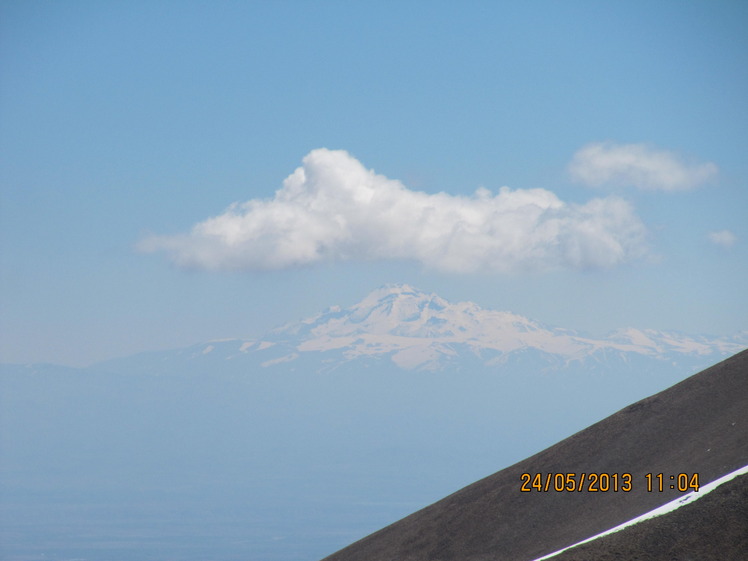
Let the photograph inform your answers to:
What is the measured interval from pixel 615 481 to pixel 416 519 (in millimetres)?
12388

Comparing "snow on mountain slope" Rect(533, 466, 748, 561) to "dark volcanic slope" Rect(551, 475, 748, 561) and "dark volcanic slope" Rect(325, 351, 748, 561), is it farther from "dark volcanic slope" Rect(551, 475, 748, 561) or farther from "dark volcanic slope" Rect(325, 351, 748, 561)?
"dark volcanic slope" Rect(551, 475, 748, 561)

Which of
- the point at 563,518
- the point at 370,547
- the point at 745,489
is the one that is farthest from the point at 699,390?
the point at 370,547

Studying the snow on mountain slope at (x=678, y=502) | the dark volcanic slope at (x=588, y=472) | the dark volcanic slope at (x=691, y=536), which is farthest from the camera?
the dark volcanic slope at (x=588, y=472)

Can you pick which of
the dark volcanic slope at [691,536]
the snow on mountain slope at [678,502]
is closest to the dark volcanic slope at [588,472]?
the snow on mountain slope at [678,502]

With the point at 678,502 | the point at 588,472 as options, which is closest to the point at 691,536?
the point at 678,502

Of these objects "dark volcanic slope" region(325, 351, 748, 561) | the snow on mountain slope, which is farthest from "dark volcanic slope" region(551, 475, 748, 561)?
"dark volcanic slope" region(325, 351, 748, 561)

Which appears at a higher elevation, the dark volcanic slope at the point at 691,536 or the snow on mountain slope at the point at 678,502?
the snow on mountain slope at the point at 678,502

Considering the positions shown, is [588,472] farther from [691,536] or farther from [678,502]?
[691,536]

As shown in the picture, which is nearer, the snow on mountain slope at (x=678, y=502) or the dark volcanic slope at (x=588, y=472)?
the snow on mountain slope at (x=678, y=502)

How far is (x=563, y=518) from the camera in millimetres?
37969

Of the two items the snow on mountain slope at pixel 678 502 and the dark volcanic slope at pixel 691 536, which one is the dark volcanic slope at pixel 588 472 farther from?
the dark volcanic slope at pixel 691 536

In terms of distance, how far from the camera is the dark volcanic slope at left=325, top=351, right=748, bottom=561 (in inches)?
1406

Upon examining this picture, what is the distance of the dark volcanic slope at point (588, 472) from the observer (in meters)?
35.7

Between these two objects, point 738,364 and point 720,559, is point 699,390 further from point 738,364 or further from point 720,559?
point 720,559
